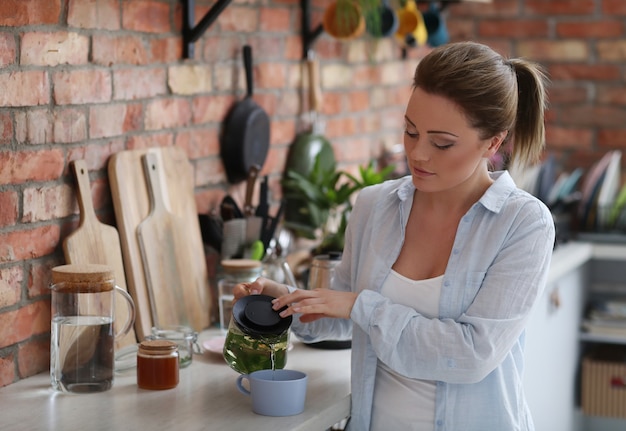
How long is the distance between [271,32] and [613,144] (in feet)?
5.42

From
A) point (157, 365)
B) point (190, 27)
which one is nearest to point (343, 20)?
point (190, 27)

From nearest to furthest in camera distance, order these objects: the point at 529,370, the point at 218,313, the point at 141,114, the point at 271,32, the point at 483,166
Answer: the point at 483,166 → the point at 141,114 → the point at 218,313 → the point at 271,32 → the point at 529,370

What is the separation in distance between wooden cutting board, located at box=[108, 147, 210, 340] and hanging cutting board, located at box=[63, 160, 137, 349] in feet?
0.10

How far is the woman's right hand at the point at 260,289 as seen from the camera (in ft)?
5.94

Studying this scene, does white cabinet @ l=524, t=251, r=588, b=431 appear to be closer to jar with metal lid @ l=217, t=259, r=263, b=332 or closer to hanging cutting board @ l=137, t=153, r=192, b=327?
jar with metal lid @ l=217, t=259, r=263, b=332

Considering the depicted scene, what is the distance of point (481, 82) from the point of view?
168cm

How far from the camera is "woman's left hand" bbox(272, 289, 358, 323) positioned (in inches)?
67.1

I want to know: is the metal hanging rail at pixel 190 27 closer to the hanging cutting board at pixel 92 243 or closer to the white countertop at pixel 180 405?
the hanging cutting board at pixel 92 243

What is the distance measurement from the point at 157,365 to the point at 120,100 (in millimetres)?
599

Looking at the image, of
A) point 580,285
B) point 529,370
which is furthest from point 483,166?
point 580,285

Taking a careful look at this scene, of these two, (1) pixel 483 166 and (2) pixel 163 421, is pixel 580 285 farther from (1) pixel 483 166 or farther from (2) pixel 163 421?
(2) pixel 163 421

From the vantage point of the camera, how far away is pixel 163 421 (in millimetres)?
1605

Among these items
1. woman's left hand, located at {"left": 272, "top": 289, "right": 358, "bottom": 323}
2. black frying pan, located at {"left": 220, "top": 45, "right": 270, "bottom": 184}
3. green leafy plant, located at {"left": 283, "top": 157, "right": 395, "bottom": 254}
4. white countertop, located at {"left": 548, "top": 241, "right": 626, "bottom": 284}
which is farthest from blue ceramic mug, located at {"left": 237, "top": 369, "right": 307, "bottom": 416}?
white countertop, located at {"left": 548, "top": 241, "right": 626, "bottom": 284}

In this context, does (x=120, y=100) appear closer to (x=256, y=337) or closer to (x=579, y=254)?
(x=256, y=337)
